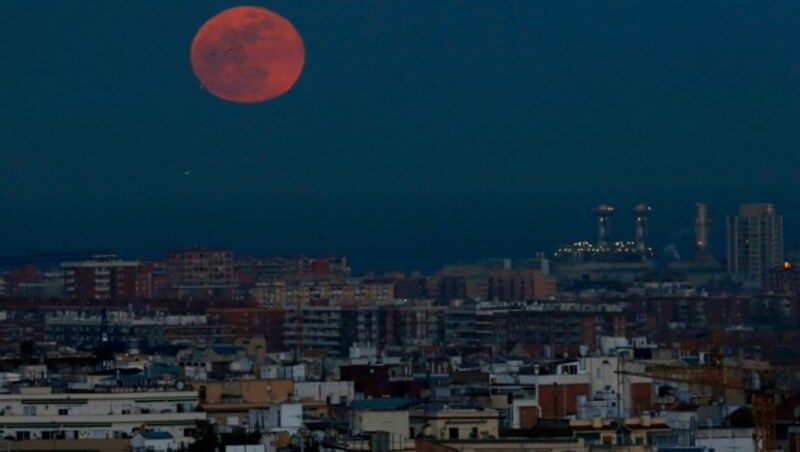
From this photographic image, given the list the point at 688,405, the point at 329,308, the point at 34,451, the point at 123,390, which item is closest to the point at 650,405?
the point at 688,405

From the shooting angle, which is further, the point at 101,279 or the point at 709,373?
the point at 101,279

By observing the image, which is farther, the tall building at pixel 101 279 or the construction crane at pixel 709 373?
the tall building at pixel 101 279

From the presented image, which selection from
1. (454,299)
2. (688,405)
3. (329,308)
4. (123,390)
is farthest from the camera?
(454,299)

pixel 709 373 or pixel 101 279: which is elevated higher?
pixel 101 279

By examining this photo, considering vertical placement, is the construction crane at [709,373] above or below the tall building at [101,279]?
below

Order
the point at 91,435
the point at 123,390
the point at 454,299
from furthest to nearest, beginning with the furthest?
1. the point at 454,299
2. the point at 123,390
3. the point at 91,435

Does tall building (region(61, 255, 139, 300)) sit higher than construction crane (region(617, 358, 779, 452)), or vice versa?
tall building (region(61, 255, 139, 300))

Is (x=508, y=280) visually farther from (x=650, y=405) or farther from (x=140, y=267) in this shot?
(x=650, y=405)

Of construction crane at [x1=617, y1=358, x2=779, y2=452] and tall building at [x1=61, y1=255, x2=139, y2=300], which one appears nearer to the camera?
construction crane at [x1=617, y1=358, x2=779, y2=452]
